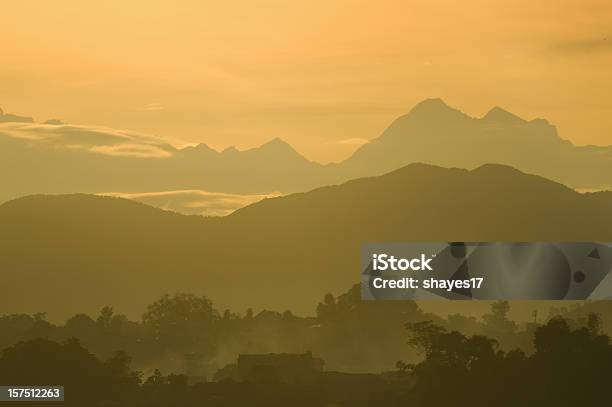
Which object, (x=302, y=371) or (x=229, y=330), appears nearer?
(x=302, y=371)

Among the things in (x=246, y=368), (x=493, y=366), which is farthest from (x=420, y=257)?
(x=246, y=368)

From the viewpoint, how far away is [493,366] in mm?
81750

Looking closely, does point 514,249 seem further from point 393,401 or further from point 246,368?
point 246,368

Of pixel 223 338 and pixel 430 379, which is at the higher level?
pixel 223 338

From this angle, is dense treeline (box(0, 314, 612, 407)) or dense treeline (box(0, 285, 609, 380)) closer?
dense treeline (box(0, 314, 612, 407))

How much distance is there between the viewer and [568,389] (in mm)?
77250

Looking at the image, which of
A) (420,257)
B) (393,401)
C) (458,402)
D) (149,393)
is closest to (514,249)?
(420,257)

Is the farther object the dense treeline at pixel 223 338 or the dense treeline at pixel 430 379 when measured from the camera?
the dense treeline at pixel 223 338

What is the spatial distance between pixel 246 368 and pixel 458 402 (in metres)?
33.5

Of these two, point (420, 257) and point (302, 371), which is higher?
point (420, 257)

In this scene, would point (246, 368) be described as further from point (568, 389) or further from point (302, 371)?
point (568, 389)

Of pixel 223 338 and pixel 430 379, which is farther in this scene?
pixel 223 338

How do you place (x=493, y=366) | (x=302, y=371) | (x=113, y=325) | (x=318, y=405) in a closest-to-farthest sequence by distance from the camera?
(x=493, y=366) < (x=318, y=405) < (x=302, y=371) < (x=113, y=325)

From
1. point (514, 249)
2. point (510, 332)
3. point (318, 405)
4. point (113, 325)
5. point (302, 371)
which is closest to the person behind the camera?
point (514, 249)
